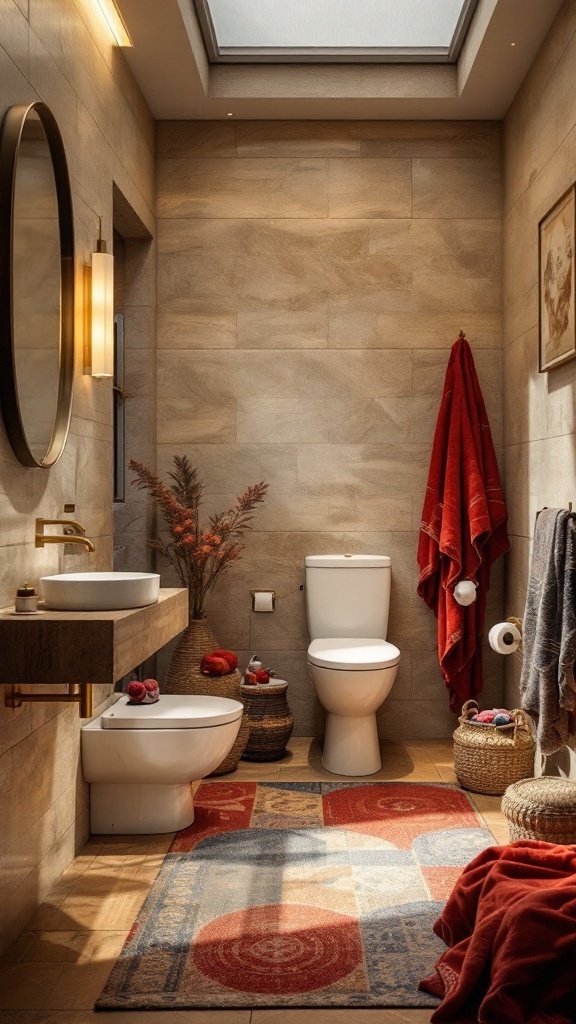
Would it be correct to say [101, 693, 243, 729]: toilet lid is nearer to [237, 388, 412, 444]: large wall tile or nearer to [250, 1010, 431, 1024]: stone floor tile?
[250, 1010, 431, 1024]: stone floor tile

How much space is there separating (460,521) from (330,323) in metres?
1.02

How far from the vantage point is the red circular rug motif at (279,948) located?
205 cm

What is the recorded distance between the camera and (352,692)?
3.43 meters

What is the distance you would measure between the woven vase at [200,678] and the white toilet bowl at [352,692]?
321 mm

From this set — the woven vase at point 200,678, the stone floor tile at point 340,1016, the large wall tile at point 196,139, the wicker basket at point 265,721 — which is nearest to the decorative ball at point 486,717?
the wicker basket at point 265,721

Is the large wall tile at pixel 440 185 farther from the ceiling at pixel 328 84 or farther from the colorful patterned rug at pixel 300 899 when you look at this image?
the colorful patterned rug at pixel 300 899

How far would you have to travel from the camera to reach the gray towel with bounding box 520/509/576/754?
8.59 feet

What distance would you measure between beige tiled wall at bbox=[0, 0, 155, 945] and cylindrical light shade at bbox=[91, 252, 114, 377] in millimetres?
41

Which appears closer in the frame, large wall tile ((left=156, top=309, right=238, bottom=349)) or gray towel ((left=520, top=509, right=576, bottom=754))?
gray towel ((left=520, top=509, right=576, bottom=754))

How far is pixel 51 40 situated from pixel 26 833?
2.04m

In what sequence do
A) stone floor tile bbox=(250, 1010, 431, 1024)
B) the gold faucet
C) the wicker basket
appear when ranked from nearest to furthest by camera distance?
stone floor tile bbox=(250, 1010, 431, 1024)
the gold faucet
the wicker basket

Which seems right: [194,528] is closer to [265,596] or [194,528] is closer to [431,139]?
[265,596]

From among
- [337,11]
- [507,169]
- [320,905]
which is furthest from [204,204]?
[320,905]

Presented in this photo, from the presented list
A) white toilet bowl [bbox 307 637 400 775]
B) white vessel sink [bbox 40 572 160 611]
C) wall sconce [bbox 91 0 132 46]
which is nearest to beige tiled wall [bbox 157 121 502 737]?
white toilet bowl [bbox 307 637 400 775]
